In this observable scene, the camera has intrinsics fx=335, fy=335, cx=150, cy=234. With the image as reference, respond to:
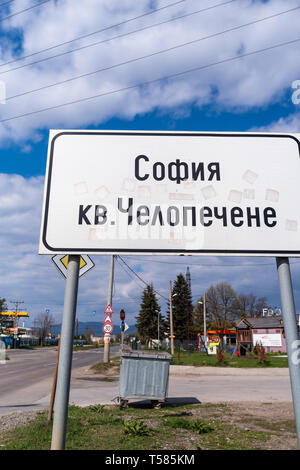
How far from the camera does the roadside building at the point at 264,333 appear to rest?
128 ft

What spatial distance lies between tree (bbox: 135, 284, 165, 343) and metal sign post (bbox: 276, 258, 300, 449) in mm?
64239

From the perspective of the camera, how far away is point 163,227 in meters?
2.08

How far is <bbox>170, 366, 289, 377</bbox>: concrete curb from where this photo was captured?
1830 cm

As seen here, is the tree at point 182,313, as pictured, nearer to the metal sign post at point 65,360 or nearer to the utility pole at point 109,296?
the utility pole at point 109,296

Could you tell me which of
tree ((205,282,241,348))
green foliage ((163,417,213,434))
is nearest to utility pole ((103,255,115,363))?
green foliage ((163,417,213,434))

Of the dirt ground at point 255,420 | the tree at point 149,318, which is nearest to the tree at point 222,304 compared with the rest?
the tree at point 149,318

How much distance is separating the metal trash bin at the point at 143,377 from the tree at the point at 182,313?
156 feet

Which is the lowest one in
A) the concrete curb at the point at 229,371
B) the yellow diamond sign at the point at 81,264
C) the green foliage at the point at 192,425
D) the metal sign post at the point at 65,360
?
the concrete curb at the point at 229,371

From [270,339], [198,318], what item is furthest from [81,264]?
[198,318]

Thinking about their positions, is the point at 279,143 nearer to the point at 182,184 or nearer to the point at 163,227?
the point at 182,184

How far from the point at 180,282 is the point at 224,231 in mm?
64085

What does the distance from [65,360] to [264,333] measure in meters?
43.3

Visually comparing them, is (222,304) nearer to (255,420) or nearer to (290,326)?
(255,420)
